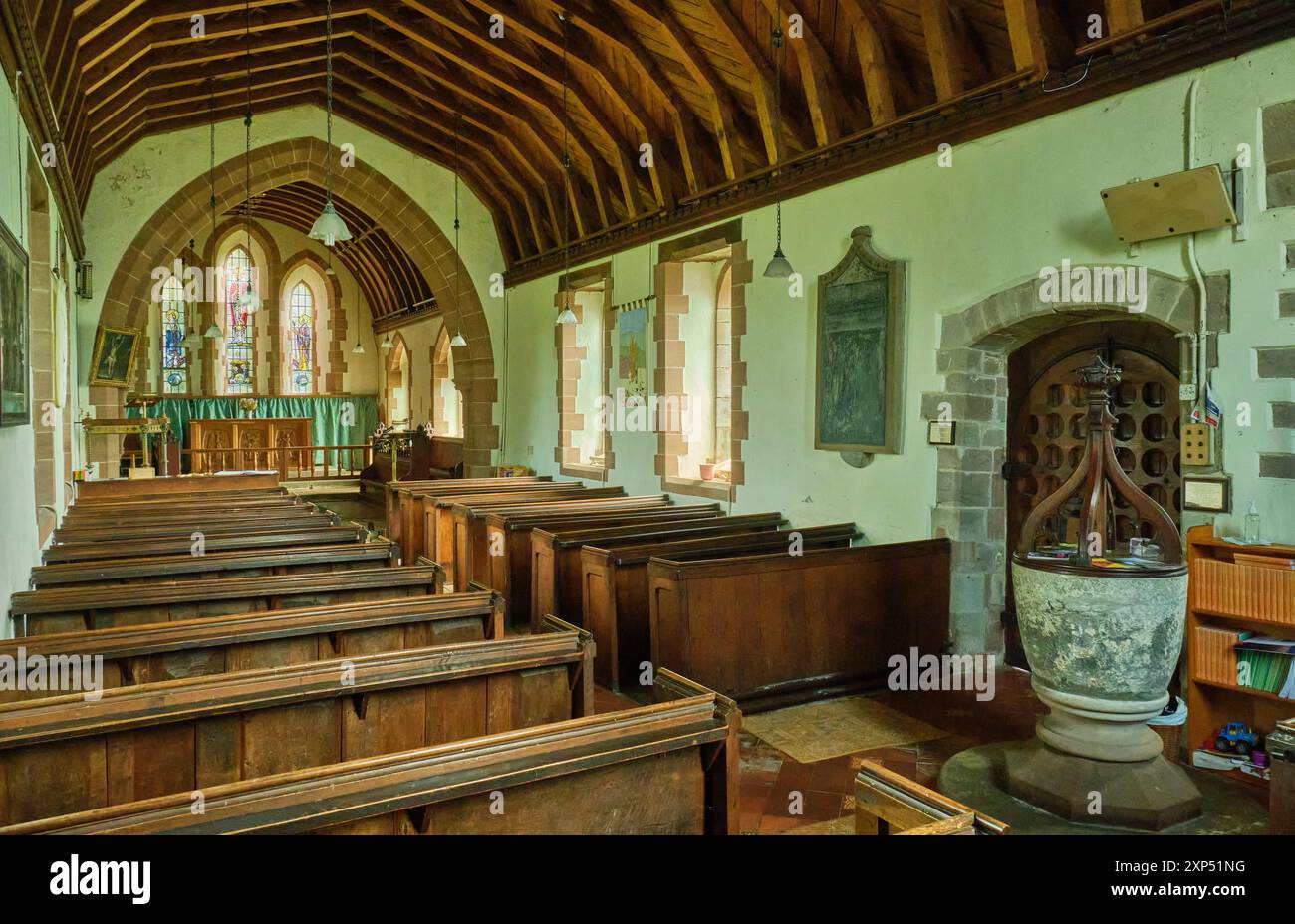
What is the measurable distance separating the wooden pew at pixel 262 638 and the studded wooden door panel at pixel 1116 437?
315 centimetres

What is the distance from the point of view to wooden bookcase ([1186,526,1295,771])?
3631 mm

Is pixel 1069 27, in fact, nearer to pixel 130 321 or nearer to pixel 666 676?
pixel 666 676

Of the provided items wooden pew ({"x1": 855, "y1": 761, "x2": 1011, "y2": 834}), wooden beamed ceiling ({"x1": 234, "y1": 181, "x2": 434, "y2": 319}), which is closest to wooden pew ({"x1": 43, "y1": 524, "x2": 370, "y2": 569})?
wooden pew ({"x1": 855, "y1": 761, "x2": 1011, "y2": 834})

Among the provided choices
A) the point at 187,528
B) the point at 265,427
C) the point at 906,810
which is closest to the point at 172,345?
the point at 265,427

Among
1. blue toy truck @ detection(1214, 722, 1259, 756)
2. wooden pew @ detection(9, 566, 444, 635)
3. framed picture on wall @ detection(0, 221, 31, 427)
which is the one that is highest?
framed picture on wall @ detection(0, 221, 31, 427)

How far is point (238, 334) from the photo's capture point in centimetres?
1778

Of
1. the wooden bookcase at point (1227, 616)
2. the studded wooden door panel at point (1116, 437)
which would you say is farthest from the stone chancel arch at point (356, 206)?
the wooden bookcase at point (1227, 616)

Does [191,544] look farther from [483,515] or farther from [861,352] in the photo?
[861,352]

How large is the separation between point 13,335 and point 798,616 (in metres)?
3.86

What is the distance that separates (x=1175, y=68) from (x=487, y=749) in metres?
4.26

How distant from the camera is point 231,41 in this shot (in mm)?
8289

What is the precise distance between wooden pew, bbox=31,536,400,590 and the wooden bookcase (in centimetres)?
378

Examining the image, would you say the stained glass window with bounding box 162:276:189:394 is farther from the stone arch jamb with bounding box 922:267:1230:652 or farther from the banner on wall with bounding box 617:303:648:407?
the stone arch jamb with bounding box 922:267:1230:652

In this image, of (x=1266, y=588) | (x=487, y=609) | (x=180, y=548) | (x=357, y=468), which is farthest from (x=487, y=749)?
(x=357, y=468)
